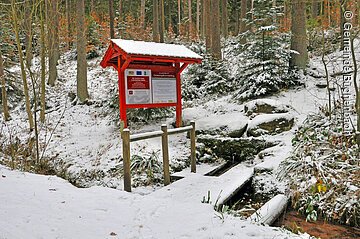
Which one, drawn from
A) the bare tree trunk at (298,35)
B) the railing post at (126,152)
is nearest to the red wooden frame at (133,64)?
the railing post at (126,152)

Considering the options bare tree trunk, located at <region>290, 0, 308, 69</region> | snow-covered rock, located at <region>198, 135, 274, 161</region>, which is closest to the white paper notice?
snow-covered rock, located at <region>198, 135, 274, 161</region>

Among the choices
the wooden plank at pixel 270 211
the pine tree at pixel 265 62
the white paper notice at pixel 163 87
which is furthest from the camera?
the pine tree at pixel 265 62

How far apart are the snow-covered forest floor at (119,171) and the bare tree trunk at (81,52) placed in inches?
24.1

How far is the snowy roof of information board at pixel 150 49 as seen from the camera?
306 inches

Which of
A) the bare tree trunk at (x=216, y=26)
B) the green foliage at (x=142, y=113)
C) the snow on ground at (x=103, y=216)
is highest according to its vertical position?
the bare tree trunk at (x=216, y=26)

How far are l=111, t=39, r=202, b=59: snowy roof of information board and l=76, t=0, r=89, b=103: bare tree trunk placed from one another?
18.6ft

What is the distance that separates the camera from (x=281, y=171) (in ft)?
19.3

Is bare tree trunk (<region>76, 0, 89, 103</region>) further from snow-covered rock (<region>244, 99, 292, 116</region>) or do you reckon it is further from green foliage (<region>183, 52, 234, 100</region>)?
snow-covered rock (<region>244, 99, 292, 116</region>)

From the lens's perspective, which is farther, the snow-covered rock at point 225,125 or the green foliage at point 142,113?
the green foliage at point 142,113

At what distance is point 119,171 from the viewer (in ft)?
24.5

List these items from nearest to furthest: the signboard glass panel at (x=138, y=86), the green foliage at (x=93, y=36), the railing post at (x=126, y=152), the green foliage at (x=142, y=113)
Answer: the railing post at (x=126, y=152) → the signboard glass panel at (x=138, y=86) → the green foliage at (x=142, y=113) → the green foliage at (x=93, y=36)

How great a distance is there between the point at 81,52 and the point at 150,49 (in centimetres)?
620

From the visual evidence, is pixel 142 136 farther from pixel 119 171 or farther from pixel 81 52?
pixel 81 52

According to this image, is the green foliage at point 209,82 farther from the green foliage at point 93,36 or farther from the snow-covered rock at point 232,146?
the green foliage at point 93,36
